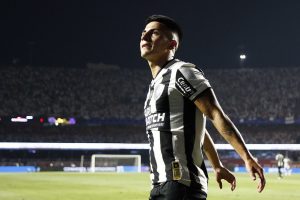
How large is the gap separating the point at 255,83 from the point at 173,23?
6710 centimetres

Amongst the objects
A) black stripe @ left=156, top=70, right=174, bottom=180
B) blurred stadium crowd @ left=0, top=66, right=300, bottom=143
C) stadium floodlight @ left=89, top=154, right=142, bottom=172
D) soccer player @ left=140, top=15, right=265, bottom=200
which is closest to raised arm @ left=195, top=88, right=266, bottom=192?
soccer player @ left=140, top=15, right=265, bottom=200

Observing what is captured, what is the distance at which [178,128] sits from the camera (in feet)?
13.0

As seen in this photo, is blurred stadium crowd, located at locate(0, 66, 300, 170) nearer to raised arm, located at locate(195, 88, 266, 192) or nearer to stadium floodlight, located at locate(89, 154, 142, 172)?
stadium floodlight, located at locate(89, 154, 142, 172)

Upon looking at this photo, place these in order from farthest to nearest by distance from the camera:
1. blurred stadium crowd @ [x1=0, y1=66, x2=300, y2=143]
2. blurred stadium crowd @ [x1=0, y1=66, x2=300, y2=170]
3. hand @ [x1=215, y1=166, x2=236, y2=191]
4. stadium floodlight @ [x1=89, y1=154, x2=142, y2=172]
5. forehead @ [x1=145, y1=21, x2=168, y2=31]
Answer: blurred stadium crowd @ [x1=0, y1=66, x2=300, y2=143] → blurred stadium crowd @ [x1=0, y1=66, x2=300, y2=170] → stadium floodlight @ [x1=89, y1=154, x2=142, y2=172] → hand @ [x1=215, y1=166, x2=236, y2=191] → forehead @ [x1=145, y1=21, x2=168, y2=31]

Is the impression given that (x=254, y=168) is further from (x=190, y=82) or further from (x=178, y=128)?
(x=190, y=82)

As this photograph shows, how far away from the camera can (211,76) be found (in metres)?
72.5

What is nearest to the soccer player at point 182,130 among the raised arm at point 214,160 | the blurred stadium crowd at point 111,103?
the raised arm at point 214,160

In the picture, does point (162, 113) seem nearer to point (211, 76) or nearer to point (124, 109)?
point (124, 109)

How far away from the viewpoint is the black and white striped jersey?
3896 mm

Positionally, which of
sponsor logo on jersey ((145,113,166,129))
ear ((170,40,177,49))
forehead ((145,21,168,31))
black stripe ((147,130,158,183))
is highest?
forehead ((145,21,168,31))

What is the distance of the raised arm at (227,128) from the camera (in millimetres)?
3730

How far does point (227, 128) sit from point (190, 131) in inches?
13.6

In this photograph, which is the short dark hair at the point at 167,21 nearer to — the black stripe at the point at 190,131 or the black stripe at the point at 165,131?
the black stripe at the point at 165,131

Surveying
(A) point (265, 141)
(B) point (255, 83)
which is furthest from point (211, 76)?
(A) point (265, 141)
